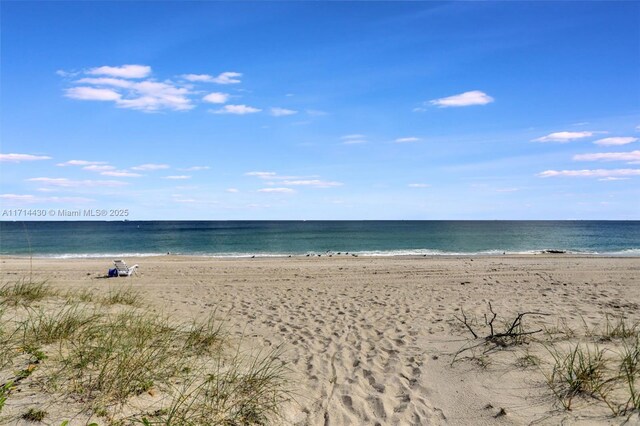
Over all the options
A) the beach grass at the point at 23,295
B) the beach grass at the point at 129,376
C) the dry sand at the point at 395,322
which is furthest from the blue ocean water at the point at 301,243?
the dry sand at the point at 395,322

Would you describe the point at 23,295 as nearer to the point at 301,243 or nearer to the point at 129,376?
the point at 129,376

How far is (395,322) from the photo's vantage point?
8.49m

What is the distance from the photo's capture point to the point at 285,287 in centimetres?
1356

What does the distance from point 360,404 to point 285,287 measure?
8.90m

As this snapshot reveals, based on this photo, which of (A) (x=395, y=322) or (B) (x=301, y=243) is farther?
(B) (x=301, y=243)

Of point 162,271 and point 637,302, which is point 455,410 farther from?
point 162,271

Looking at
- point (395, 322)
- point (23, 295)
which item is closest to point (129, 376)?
point (23, 295)

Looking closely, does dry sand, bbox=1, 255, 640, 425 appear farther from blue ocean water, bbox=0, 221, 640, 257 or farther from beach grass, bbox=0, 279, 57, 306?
blue ocean water, bbox=0, 221, 640, 257

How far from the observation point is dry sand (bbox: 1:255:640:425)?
4.62 meters

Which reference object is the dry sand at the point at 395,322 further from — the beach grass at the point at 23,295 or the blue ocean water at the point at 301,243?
the blue ocean water at the point at 301,243

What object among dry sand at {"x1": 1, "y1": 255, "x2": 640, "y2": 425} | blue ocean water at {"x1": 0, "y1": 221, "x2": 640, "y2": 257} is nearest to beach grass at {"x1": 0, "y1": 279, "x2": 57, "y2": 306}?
blue ocean water at {"x1": 0, "y1": 221, "x2": 640, "y2": 257}

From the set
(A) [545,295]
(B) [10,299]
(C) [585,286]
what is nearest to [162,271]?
(B) [10,299]

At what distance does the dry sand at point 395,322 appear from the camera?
4.62 m

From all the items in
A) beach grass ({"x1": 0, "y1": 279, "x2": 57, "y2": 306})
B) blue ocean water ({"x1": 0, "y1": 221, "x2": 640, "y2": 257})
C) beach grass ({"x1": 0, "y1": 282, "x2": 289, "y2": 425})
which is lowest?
blue ocean water ({"x1": 0, "y1": 221, "x2": 640, "y2": 257})
